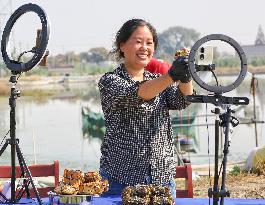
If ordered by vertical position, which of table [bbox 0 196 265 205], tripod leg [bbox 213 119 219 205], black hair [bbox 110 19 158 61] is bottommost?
table [bbox 0 196 265 205]

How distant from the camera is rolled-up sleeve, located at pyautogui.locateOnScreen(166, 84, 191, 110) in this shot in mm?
2652

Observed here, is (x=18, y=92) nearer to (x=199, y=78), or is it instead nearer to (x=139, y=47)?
(x=139, y=47)

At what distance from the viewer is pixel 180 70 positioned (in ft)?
6.93

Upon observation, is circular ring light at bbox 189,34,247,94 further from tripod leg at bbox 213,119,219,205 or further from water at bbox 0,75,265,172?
water at bbox 0,75,265,172

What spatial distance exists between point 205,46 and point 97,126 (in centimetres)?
2227

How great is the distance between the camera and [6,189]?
2.86m

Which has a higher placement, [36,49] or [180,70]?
[36,49]

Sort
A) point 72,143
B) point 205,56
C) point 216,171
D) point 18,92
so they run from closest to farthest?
point 216,171
point 205,56
point 18,92
point 72,143

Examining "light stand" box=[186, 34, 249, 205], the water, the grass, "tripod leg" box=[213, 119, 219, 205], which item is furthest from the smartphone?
the water

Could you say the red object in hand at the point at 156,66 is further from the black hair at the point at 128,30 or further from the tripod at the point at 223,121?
the tripod at the point at 223,121

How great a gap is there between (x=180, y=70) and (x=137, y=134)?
1.87 feet

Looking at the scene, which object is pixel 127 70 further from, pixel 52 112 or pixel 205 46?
pixel 52 112

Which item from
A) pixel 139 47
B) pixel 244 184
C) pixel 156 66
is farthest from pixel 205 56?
pixel 244 184

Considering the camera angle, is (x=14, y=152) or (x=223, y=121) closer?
(x=223, y=121)
